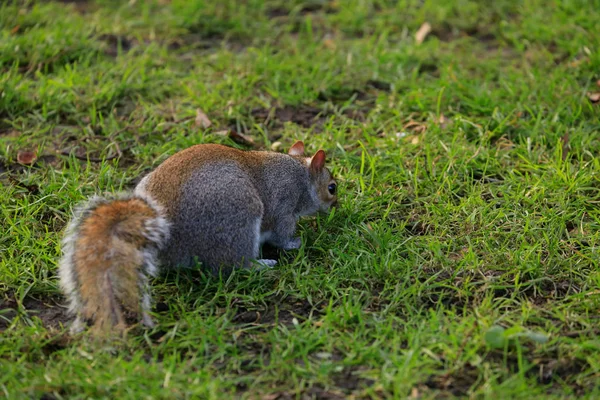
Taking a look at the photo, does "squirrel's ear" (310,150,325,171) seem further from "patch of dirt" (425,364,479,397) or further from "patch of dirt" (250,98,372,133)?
"patch of dirt" (425,364,479,397)

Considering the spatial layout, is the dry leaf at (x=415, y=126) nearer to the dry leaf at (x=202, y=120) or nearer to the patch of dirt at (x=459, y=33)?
the dry leaf at (x=202, y=120)

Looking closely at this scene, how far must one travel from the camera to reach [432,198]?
141 inches

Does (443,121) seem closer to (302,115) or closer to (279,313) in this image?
(302,115)

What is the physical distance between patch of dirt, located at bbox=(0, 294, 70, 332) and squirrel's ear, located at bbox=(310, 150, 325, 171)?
115cm

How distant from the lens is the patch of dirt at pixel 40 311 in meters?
2.88

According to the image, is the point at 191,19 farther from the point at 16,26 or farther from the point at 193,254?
the point at 193,254

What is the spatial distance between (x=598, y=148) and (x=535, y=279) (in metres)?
1.14

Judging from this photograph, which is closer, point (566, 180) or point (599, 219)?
point (599, 219)

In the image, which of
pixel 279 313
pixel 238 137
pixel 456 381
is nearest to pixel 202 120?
pixel 238 137

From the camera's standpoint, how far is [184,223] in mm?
2996

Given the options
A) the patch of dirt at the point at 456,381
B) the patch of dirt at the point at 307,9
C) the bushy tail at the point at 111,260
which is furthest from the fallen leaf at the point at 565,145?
the patch of dirt at the point at 307,9

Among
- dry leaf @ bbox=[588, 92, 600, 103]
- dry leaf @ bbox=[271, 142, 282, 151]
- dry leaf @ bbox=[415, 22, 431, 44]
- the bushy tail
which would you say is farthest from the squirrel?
dry leaf @ bbox=[415, 22, 431, 44]

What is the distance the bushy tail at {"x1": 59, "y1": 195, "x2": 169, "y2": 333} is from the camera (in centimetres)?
265

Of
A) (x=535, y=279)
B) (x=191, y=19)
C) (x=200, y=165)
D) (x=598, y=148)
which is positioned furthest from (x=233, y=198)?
(x=191, y=19)
